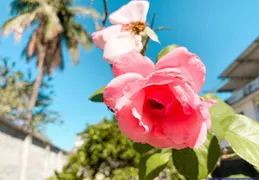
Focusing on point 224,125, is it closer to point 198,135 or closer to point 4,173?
point 198,135

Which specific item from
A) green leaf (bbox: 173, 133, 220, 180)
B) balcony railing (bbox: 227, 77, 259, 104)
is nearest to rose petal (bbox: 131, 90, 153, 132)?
green leaf (bbox: 173, 133, 220, 180)

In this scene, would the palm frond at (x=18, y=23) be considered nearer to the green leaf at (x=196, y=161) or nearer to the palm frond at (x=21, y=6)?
the palm frond at (x=21, y=6)

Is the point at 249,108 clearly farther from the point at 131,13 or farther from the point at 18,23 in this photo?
the point at 131,13

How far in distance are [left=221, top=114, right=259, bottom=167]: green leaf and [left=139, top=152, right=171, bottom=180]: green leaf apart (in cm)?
11

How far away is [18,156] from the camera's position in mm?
5410

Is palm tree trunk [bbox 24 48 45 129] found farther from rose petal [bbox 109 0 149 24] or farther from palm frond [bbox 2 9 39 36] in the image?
rose petal [bbox 109 0 149 24]

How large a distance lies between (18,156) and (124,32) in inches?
222

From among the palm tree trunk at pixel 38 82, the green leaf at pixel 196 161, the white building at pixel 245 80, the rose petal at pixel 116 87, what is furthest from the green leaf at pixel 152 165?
the white building at pixel 245 80

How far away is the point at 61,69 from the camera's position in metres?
12.4

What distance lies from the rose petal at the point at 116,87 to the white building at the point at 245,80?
1072 cm

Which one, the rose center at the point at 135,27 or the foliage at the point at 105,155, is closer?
the rose center at the point at 135,27

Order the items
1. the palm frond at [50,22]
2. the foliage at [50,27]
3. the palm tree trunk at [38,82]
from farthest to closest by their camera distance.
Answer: the foliage at [50,27] < the palm frond at [50,22] < the palm tree trunk at [38,82]

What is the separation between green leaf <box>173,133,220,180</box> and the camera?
0.39 metres

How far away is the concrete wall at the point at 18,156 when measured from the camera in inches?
186
